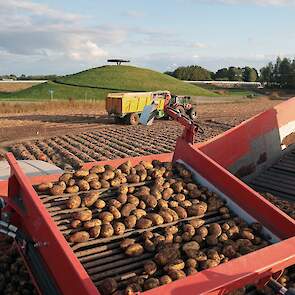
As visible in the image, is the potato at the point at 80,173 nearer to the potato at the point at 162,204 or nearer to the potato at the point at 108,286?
the potato at the point at 162,204

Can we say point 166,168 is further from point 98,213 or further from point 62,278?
point 62,278

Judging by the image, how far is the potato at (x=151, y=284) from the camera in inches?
115

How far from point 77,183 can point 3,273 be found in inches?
54.6

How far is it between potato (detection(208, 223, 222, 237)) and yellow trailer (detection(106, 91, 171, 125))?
48.4 feet

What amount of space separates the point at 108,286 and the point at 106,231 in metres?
0.73

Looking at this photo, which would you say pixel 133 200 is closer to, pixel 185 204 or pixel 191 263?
pixel 185 204

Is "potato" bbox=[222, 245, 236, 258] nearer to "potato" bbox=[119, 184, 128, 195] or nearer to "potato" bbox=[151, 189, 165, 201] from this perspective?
"potato" bbox=[151, 189, 165, 201]

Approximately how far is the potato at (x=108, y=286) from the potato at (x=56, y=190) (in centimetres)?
137

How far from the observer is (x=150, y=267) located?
3.17 meters

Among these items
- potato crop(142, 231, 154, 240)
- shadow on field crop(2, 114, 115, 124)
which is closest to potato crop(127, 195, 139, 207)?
potato crop(142, 231, 154, 240)

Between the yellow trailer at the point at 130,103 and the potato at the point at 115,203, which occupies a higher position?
the potato at the point at 115,203

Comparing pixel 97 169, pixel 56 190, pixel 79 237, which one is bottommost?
pixel 79 237

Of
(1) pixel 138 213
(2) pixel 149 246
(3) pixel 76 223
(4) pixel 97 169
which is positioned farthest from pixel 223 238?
(4) pixel 97 169

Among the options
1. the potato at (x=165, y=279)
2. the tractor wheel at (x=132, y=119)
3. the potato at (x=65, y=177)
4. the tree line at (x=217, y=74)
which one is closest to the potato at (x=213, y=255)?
the potato at (x=165, y=279)
